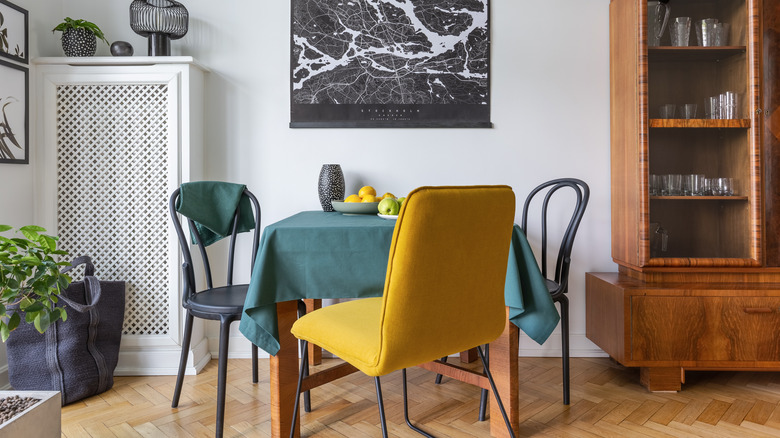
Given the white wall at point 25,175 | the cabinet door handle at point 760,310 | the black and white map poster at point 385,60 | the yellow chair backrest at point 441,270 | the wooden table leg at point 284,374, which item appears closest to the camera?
the yellow chair backrest at point 441,270

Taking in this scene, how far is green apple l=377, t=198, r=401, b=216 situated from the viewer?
6.75 ft

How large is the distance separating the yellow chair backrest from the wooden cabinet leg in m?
1.30

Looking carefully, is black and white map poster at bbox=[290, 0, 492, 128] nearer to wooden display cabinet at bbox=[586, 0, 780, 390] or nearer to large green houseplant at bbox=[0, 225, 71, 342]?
wooden display cabinet at bbox=[586, 0, 780, 390]

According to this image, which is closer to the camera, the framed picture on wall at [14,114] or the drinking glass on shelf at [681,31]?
the framed picture on wall at [14,114]

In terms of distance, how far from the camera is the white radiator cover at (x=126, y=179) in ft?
8.33

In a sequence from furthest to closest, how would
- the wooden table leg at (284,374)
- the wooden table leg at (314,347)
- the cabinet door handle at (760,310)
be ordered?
1. the wooden table leg at (314,347)
2. the cabinet door handle at (760,310)
3. the wooden table leg at (284,374)

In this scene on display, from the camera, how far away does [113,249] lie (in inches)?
101

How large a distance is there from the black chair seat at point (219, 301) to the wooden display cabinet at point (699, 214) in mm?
1681

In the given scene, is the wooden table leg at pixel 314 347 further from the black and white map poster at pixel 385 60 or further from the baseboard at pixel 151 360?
the black and white map poster at pixel 385 60

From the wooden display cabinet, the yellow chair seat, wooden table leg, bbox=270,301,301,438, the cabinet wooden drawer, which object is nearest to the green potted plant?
wooden table leg, bbox=270,301,301,438

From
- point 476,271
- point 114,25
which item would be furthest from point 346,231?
point 114,25

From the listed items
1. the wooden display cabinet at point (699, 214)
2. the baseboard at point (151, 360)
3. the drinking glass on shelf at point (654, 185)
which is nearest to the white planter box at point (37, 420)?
the baseboard at point (151, 360)

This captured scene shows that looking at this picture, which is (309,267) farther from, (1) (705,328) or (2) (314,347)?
(1) (705,328)

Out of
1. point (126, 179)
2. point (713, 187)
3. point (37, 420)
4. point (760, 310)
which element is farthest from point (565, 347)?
point (126, 179)
